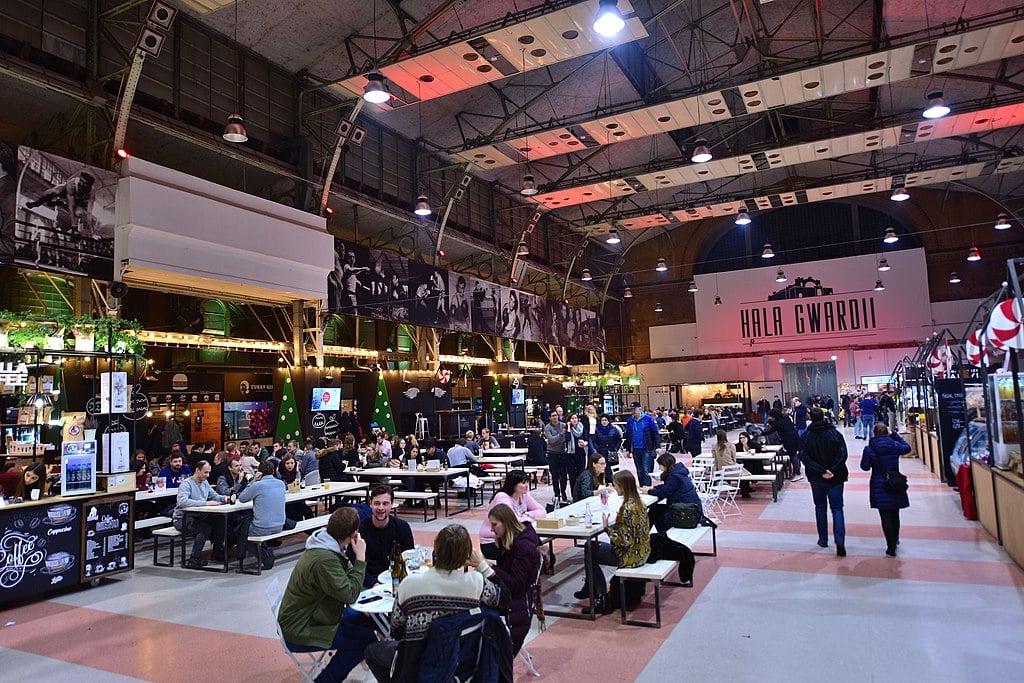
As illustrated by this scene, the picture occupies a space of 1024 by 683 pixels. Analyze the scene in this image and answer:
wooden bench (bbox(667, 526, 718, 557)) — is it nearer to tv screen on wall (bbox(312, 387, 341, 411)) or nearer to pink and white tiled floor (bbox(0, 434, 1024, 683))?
pink and white tiled floor (bbox(0, 434, 1024, 683))

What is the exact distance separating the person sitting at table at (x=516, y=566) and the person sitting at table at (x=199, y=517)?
183 inches

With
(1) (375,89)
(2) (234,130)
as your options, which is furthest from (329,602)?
(2) (234,130)

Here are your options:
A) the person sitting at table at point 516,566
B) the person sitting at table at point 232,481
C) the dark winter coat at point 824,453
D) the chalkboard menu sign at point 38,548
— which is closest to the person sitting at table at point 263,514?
the person sitting at table at point 232,481

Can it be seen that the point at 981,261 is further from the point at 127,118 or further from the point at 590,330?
the point at 127,118

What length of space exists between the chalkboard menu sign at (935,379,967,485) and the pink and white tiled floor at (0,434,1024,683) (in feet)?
13.5

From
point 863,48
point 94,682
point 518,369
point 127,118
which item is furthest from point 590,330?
point 94,682

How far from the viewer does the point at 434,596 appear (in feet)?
9.68

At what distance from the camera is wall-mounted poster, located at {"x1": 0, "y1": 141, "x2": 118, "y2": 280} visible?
868 cm

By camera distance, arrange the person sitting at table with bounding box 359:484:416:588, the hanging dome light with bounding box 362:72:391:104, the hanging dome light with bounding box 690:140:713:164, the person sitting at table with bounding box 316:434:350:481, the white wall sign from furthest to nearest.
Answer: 1. the white wall sign
2. the hanging dome light with bounding box 690:140:713:164
3. the person sitting at table with bounding box 316:434:350:481
4. the hanging dome light with bounding box 362:72:391:104
5. the person sitting at table with bounding box 359:484:416:588

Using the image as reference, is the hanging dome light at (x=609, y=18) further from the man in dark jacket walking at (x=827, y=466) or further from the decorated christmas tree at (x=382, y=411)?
the decorated christmas tree at (x=382, y=411)

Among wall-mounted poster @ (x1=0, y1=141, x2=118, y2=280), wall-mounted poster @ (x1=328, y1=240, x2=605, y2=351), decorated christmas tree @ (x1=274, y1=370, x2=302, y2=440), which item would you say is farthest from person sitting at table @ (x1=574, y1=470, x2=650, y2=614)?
wall-mounted poster @ (x1=328, y1=240, x2=605, y2=351)

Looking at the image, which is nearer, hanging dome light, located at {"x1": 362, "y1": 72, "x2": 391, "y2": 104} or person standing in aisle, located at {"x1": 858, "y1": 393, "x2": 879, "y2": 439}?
hanging dome light, located at {"x1": 362, "y1": 72, "x2": 391, "y2": 104}

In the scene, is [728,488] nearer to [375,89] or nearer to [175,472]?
[375,89]

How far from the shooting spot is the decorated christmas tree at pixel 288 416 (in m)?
13.2
